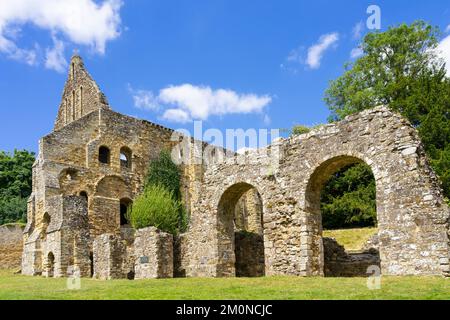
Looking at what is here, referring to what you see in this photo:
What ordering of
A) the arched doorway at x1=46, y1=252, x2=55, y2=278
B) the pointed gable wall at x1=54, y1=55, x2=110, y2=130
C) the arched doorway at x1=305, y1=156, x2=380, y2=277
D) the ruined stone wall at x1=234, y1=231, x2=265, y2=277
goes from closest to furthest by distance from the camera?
the arched doorway at x1=305, y1=156, x2=380, y2=277
the ruined stone wall at x1=234, y1=231, x2=265, y2=277
the arched doorway at x1=46, y1=252, x2=55, y2=278
the pointed gable wall at x1=54, y1=55, x2=110, y2=130

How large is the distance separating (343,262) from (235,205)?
14.3ft

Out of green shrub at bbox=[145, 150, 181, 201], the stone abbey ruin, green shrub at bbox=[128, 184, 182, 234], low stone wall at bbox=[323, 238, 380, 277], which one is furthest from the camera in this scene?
green shrub at bbox=[145, 150, 181, 201]

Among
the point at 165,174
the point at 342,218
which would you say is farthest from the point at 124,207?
the point at 342,218

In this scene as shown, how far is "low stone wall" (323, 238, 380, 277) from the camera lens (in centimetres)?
1859

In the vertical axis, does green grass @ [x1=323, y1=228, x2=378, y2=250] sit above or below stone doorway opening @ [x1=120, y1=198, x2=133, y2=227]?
below

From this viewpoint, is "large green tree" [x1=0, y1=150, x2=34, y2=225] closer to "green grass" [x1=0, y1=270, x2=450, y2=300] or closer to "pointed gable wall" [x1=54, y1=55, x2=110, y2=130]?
"pointed gable wall" [x1=54, y1=55, x2=110, y2=130]

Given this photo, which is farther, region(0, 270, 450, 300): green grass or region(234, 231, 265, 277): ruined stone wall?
region(234, 231, 265, 277): ruined stone wall

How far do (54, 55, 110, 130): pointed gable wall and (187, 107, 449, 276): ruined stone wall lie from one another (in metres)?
16.9

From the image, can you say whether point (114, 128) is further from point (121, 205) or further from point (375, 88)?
point (375, 88)

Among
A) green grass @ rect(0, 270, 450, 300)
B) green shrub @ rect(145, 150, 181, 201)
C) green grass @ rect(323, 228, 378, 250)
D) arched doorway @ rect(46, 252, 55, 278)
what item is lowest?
green grass @ rect(0, 270, 450, 300)

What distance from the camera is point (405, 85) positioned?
105 ft

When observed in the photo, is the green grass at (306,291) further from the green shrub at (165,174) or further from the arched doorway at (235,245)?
the green shrub at (165,174)

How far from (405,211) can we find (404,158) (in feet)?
4.55

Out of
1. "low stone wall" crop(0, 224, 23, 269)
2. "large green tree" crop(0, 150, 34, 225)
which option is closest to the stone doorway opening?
"low stone wall" crop(0, 224, 23, 269)
